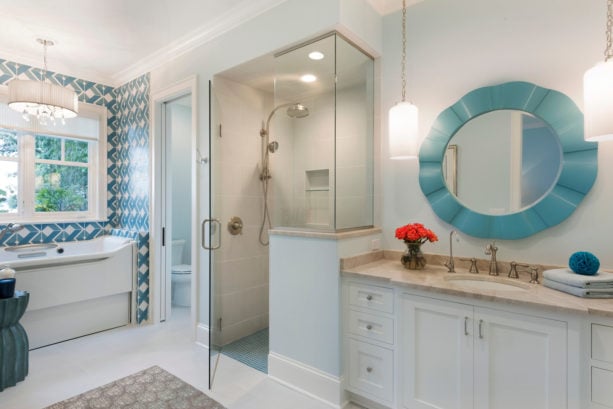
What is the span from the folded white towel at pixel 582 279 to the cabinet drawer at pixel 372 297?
0.80m

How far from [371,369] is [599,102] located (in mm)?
1757

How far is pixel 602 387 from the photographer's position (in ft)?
4.19

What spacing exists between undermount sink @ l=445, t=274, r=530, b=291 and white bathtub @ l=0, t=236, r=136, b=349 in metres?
3.12

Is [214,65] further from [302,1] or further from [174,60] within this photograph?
[302,1]

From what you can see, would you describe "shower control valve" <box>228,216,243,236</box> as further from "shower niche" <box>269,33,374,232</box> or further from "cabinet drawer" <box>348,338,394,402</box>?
"cabinet drawer" <box>348,338,394,402</box>

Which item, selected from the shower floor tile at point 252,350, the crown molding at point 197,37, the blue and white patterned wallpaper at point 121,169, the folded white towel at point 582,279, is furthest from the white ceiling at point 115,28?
the shower floor tile at point 252,350

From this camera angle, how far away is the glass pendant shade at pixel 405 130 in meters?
2.04

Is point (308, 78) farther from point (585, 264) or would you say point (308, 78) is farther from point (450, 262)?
→ point (585, 264)

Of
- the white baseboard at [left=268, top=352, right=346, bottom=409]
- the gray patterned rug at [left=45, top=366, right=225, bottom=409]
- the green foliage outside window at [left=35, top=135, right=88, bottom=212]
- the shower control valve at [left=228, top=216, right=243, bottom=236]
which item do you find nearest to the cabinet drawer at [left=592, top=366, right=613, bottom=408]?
the white baseboard at [left=268, top=352, right=346, bottom=409]

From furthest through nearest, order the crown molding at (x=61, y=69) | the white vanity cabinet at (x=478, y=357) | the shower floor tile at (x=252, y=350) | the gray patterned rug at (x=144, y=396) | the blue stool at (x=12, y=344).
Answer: the crown molding at (x=61, y=69) → the shower floor tile at (x=252, y=350) → the blue stool at (x=12, y=344) → the gray patterned rug at (x=144, y=396) → the white vanity cabinet at (x=478, y=357)

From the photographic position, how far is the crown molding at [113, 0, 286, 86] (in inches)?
96.1

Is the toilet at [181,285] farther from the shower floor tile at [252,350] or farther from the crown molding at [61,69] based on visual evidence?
the crown molding at [61,69]

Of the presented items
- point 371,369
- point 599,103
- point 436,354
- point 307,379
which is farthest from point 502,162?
point 307,379

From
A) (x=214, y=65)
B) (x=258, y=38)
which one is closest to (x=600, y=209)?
(x=258, y=38)
